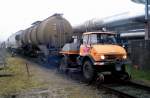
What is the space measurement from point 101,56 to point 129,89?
6.25 ft

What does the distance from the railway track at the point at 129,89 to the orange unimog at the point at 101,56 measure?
0.59 metres

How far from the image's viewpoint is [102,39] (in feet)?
46.8

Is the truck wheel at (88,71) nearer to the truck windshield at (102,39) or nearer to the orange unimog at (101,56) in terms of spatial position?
the orange unimog at (101,56)

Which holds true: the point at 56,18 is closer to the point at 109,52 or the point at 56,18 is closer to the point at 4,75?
the point at 4,75

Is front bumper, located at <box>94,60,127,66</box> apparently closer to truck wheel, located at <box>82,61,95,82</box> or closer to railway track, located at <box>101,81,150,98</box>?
truck wheel, located at <box>82,61,95,82</box>

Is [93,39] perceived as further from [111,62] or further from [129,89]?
[129,89]

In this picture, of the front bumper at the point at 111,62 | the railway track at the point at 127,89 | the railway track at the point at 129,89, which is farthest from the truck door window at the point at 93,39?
the railway track at the point at 129,89

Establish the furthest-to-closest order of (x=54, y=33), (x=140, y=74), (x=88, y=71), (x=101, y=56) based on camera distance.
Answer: (x=54, y=33) → (x=140, y=74) → (x=88, y=71) → (x=101, y=56)

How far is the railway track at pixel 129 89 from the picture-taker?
36.2 feet

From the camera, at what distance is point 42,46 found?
2322 cm

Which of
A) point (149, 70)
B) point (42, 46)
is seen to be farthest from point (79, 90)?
point (42, 46)

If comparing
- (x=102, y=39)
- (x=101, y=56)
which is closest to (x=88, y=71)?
(x=101, y=56)

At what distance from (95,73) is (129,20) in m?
11.8

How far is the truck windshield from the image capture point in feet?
46.6
